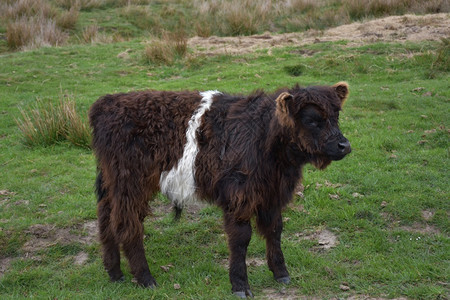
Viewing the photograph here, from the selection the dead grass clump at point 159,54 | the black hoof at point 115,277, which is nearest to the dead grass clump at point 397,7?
the dead grass clump at point 159,54

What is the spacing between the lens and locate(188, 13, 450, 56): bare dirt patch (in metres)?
13.4

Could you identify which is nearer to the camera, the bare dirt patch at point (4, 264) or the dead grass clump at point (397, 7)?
the bare dirt patch at point (4, 264)

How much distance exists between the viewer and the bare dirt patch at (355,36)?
43.9 feet

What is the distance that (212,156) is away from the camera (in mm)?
5008

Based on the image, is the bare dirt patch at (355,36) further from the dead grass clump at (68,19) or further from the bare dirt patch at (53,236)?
the bare dirt patch at (53,236)

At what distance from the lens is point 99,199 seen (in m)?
5.52

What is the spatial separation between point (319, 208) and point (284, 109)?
245 cm

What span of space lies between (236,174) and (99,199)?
5.47 feet

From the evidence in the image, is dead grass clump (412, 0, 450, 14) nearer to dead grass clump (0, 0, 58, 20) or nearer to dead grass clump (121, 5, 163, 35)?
dead grass clump (121, 5, 163, 35)

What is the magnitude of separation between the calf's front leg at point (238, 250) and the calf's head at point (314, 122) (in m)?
0.99

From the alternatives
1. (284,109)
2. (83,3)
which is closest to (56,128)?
(284,109)

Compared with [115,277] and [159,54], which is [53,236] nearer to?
[115,277]

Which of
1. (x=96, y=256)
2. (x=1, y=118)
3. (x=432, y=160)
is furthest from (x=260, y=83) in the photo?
(x=96, y=256)

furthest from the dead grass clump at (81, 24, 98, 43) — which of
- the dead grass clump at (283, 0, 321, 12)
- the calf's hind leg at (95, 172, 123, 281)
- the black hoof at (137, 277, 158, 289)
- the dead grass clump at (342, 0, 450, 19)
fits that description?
the black hoof at (137, 277, 158, 289)
